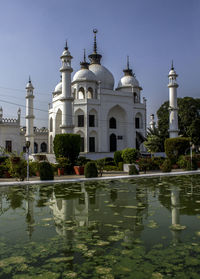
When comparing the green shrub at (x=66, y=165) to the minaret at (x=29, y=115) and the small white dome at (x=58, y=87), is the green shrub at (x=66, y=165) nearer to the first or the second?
the minaret at (x=29, y=115)

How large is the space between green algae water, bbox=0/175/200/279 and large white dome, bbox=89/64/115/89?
31.0m

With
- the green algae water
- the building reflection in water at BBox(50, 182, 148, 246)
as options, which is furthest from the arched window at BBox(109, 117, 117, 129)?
the green algae water

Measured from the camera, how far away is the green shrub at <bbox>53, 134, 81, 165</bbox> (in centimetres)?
2006

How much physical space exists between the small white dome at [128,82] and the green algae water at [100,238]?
32.6 metres

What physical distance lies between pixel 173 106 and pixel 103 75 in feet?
38.1

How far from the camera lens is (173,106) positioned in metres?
33.0

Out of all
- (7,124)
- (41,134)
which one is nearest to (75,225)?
(7,124)

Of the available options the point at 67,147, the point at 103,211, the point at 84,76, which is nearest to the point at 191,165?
the point at 67,147

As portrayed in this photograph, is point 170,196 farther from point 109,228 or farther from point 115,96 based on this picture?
point 115,96

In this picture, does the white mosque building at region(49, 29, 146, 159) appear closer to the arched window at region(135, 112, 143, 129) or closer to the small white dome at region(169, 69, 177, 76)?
the arched window at region(135, 112, 143, 129)

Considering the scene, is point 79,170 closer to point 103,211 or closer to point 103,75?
point 103,211

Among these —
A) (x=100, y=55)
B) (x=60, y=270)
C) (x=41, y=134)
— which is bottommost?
(x=60, y=270)

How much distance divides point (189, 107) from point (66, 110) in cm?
2103

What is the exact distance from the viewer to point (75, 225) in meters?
5.98
